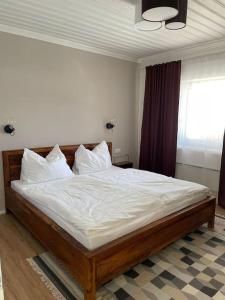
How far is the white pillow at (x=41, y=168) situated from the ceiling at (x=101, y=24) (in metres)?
1.65

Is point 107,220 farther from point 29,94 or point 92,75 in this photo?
point 92,75

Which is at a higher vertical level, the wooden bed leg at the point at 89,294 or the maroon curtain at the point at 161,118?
the maroon curtain at the point at 161,118

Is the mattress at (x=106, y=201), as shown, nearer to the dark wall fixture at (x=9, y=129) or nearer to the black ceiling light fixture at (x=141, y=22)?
the dark wall fixture at (x=9, y=129)

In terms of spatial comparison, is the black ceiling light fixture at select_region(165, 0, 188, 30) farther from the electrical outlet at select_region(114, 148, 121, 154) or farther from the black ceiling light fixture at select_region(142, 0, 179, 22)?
the electrical outlet at select_region(114, 148, 121, 154)

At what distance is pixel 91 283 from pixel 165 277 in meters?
0.74

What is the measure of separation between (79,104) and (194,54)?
2.04 metres

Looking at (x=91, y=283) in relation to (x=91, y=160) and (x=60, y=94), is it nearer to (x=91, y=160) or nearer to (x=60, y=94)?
(x=91, y=160)

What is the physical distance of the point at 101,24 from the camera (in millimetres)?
2846

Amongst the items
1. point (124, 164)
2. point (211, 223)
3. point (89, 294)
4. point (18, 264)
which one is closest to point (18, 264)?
point (18, 264)

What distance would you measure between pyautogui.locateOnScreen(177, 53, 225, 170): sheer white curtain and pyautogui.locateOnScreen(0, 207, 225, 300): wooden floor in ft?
9.17

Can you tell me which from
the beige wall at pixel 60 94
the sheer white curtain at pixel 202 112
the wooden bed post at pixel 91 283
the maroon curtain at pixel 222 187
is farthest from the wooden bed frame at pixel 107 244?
the sheer white curtain at pixel 202 112

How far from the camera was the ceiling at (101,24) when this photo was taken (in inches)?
93.3

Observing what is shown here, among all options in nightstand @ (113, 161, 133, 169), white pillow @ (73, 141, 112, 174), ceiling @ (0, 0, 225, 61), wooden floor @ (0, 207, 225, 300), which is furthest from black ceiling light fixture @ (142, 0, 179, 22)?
nightstand @ (113, 161, 133, 169)

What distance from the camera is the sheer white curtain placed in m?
3.52
